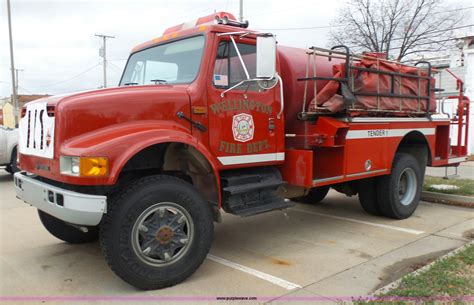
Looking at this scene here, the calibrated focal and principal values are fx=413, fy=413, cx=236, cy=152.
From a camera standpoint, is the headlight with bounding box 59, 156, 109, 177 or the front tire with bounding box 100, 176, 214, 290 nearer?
the headlight with bounding box 59, 156, 109, 177

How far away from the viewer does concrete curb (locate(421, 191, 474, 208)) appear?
7.18m

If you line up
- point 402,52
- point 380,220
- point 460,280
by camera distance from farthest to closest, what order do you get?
point 402,52 → point 380,220 → point 460,280

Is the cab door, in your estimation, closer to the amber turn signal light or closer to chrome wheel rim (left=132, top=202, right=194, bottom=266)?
chrome wheel rim (left=132, top=202, right=194, bottom=266)

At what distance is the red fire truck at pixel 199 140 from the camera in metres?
3.51

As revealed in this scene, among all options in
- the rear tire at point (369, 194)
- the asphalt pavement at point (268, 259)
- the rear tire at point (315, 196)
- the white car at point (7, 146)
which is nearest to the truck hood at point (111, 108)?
the asphalt pavement at point (268, 259)

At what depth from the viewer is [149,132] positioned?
3658 mm

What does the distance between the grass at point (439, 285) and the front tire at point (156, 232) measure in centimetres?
153

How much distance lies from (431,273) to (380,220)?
2507 millimetres

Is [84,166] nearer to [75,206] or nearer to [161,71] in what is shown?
[75,206]

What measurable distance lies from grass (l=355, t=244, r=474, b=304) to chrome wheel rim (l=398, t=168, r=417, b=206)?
2.40 meters

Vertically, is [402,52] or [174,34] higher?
[402,52]

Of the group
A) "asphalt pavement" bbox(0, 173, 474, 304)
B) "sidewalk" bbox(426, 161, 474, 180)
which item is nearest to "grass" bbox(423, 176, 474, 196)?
"asphalt pavement" bbox(0, 173, 474, 304)

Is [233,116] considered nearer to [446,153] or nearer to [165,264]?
[165,264]

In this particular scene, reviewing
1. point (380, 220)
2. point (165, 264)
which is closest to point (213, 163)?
point (165, 264)
